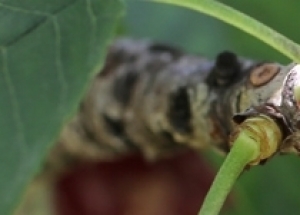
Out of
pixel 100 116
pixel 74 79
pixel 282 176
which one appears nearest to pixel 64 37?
pixel 74 79

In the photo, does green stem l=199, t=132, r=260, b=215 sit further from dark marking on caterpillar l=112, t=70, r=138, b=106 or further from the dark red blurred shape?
the dark red blurred shape

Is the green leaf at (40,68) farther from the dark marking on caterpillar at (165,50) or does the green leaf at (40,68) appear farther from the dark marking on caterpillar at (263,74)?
the dark marking on caterpillar at (165,50)

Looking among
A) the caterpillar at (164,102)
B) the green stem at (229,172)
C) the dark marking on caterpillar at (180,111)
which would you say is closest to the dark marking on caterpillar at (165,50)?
the caterpillar at (164,102)

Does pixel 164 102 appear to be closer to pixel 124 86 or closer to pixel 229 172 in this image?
pixel 124 86

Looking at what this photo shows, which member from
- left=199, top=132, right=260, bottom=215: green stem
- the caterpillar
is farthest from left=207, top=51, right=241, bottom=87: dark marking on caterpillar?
left=199, top=132, right=260, bottom=215: green stem

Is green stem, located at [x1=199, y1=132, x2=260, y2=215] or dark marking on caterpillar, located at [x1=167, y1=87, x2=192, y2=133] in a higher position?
dark marking on caterpillar, located at [x1=167, y1=87, x2=192, y2=133]

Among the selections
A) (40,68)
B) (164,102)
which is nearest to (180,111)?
(164,102)

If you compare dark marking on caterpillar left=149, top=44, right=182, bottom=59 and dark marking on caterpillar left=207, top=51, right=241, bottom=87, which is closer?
dark marking on caterpillar left=207, top=51, right=241, bottom=87
